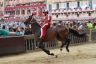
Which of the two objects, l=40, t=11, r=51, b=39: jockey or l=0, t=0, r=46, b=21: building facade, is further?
l=0, t=0, r=46, b=21: building facade

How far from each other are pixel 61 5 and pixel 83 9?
32.4 ft

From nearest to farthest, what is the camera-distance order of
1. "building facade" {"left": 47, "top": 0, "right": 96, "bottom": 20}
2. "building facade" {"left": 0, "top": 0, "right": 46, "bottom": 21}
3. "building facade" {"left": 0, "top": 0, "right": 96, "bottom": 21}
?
"building facade" {"left": 47, "top": 0, "right": 96, "bottom": 20}, "building facade" {"left": 0, "top": 0, "right": 96, "bottom": 21}, "building facade" {"left": 0, "top": 0, "right": 46, "bottom": 21}

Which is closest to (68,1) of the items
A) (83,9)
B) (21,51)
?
(83,9)

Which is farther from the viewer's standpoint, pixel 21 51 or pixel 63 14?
pixel 63 14

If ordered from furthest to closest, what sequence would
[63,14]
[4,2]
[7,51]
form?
[4,2]
[63,14]
[7,51]

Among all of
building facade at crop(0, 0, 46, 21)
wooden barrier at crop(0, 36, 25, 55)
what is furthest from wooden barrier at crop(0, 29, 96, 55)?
building facade at crop(0, 0, 46, 21)

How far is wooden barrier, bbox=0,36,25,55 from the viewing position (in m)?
17.1

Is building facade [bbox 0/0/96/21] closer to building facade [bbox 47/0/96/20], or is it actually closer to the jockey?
building facade [bbox 47/0/96/20]

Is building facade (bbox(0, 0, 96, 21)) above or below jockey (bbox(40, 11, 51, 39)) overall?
below

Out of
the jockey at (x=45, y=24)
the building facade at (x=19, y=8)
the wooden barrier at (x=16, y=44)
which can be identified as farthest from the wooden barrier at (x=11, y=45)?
the building facade at (x=19, y=8)

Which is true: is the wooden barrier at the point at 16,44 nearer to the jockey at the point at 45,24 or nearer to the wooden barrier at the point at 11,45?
the wooden barrier at the point at 11,45

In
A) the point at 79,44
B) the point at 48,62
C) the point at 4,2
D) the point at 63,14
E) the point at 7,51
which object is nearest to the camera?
Result: the point at 48,62

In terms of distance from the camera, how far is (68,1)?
86438 millimetres

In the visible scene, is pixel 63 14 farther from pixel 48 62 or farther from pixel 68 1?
pixel 48 62
